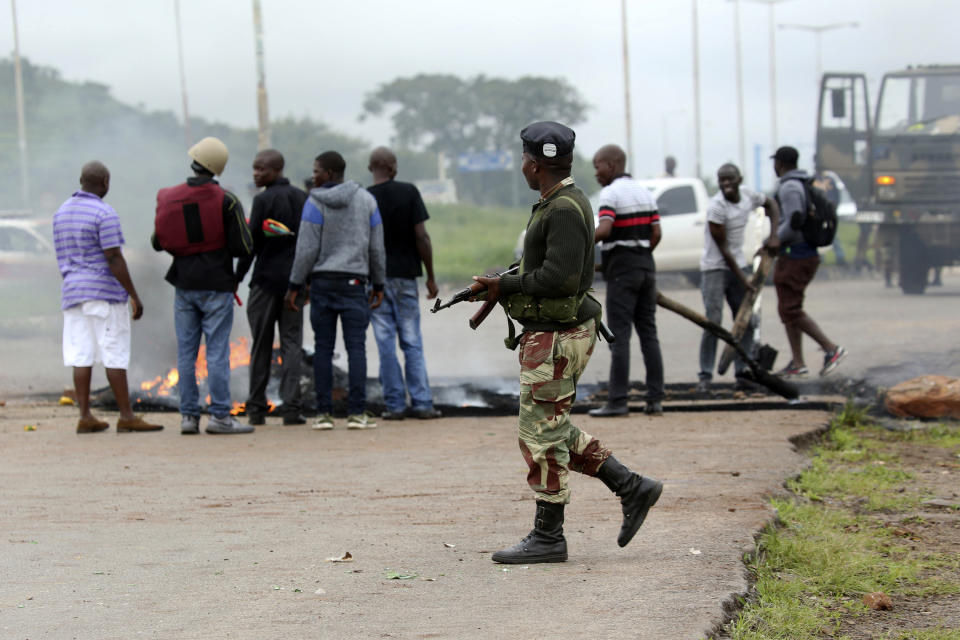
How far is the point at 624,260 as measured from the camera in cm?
813

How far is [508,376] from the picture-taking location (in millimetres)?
10617

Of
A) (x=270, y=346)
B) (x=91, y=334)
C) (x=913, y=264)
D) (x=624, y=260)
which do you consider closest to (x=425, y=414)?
(x=270, y=346)

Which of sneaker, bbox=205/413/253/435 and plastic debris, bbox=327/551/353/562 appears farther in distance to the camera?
sneaker, bbox=205/413/253/435

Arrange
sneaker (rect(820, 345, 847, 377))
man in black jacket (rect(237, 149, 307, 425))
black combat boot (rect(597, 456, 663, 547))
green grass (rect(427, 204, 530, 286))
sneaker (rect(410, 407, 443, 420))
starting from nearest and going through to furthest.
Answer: black combat boot (rect(597, 456, 663, 547)), man in black jacket (rect(237, 149, 307, 425)), sneaker (rect(410, 407, 443, 420)), sneaker (rect(820, 345, 847, 377)), green grass (rect(427, 204, 530, 286))

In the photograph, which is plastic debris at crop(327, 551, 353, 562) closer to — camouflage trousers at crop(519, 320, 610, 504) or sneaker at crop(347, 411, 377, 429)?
camouflage trousers at crop(519, 320, 610, 504)

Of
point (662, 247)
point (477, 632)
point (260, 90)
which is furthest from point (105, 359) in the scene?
point (260, 90)

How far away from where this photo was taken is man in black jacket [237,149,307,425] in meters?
8.26

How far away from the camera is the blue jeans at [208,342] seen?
7973 mm

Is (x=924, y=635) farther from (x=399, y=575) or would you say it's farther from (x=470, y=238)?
(x=470, y=238)

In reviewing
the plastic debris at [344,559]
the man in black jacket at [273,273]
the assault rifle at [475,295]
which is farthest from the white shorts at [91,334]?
the assault rifle at [475,295]

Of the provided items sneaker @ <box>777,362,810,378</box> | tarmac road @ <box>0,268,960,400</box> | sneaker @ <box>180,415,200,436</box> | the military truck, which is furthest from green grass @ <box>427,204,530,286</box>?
sneaker @ <box>180,415,200,436</box>

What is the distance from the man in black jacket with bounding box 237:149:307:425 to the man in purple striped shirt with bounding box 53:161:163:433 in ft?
2.87

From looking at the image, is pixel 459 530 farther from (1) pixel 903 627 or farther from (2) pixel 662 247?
(2) pixel 662 247

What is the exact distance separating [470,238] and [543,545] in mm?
29126
